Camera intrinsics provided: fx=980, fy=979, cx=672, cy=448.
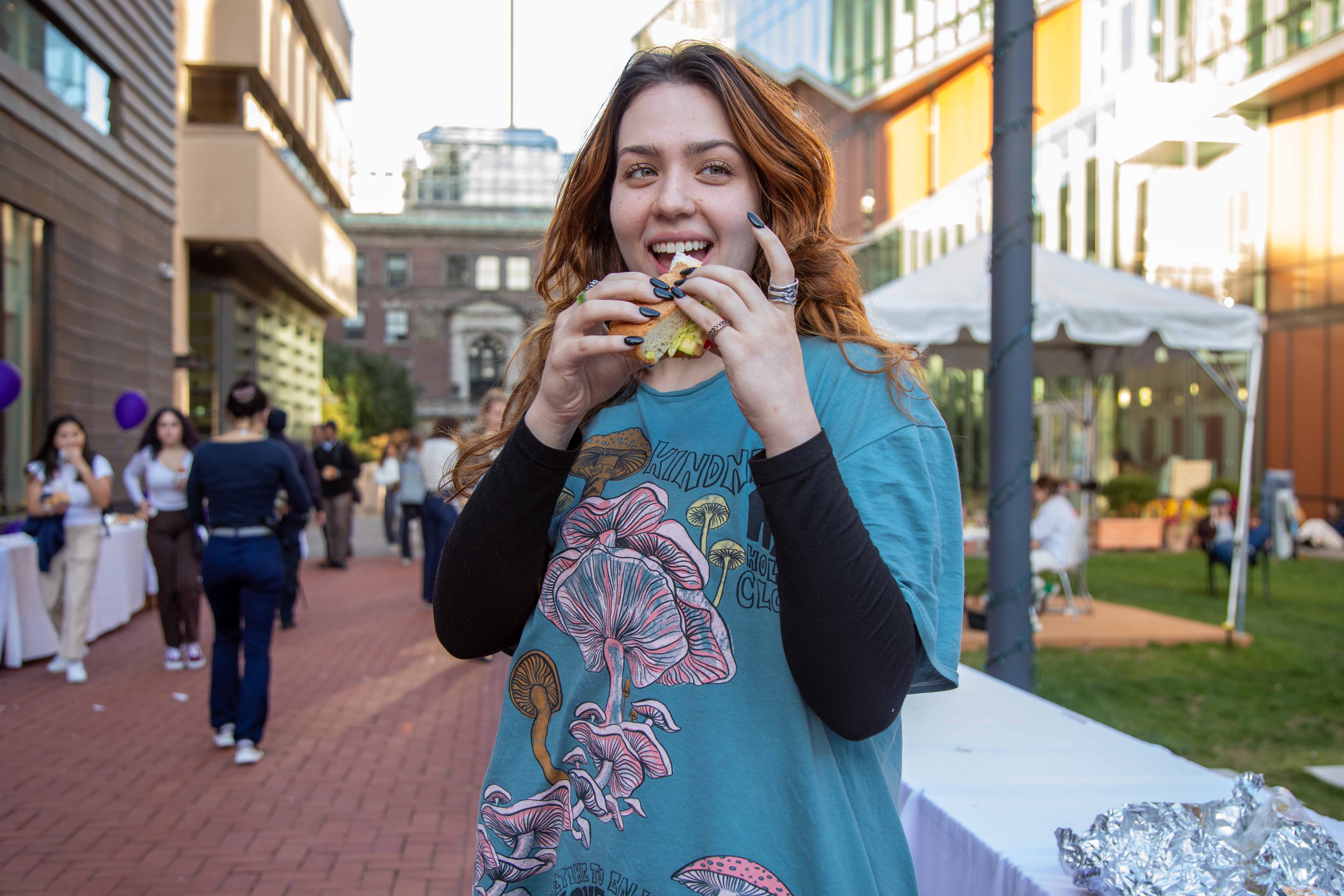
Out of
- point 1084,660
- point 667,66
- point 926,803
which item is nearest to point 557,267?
point 667,66

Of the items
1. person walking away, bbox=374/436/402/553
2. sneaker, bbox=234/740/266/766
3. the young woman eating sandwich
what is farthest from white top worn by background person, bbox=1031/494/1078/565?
person walking away, bbox=374/436/402/553

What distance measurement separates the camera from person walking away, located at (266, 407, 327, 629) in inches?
346

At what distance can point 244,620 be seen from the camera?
228 inches

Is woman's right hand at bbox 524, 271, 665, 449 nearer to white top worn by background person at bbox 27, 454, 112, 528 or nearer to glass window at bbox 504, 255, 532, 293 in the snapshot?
white top worn by background person at bbox 27, 454, 112, 528

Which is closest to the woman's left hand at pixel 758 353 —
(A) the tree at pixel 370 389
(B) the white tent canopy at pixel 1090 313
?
(B) the white tent canopy at pixel 1090 313

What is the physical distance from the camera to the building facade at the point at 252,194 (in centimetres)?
1680

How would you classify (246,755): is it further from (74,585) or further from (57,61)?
(57,61)

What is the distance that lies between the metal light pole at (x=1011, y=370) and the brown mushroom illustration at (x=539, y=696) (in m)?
2.97

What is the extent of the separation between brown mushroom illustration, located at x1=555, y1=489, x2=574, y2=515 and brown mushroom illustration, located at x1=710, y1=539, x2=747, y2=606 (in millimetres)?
274

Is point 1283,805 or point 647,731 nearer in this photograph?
point 647,731

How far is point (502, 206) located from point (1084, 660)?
6547 cm

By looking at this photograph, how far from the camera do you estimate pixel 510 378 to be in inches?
91.7

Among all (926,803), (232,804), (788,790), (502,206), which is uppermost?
(502,206)

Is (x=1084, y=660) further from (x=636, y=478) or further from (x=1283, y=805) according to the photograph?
(x=636, y=478)
